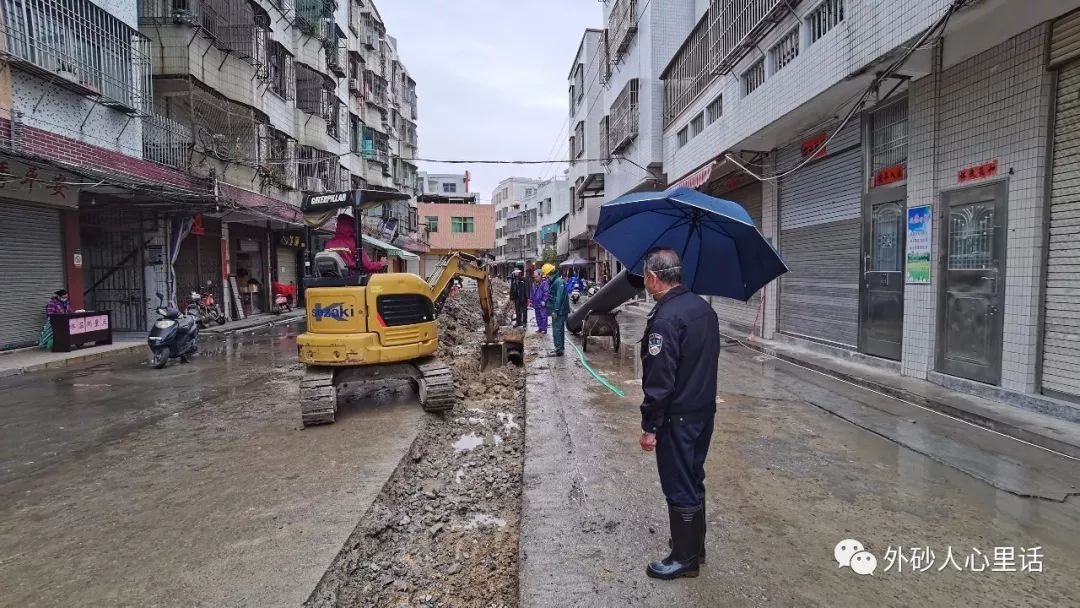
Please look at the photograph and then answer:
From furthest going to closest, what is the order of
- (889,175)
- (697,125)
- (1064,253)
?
(697,125)
(889,175)
(1064,253)

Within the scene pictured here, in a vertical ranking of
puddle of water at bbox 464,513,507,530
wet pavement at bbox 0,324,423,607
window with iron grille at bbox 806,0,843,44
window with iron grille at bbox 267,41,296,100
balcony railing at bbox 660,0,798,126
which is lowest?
puddle of water at bbox 464,513,507,530

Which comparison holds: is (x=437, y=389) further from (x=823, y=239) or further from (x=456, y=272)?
(x=823, y=239)

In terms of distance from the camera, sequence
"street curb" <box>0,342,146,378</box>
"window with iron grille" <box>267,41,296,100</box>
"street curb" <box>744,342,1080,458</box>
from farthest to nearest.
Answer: "window with iron grille" <box>267,41,296,100</box>, "street curb" <box>0,342,146,378</box>, "street curb" <box>744,342,1080,458</box>

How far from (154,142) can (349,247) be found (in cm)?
1038

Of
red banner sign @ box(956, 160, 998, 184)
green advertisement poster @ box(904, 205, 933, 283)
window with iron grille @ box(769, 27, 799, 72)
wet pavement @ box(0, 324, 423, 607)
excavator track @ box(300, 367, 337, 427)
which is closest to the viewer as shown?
wet pavement @ box(0, 324, 423, 607)

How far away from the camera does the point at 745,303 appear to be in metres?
14.3

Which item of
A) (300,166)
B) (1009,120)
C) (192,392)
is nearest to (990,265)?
(1009,120)

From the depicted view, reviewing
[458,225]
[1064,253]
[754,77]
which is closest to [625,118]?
[754,77]

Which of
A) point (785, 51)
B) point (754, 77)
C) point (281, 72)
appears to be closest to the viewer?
point (785, 51)

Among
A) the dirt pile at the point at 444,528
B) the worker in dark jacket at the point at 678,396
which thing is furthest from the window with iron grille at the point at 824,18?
the dirt pile at the point at 444,528

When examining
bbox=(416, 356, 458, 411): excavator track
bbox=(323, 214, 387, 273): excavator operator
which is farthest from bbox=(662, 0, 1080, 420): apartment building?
bbox=(323, 214, 387, 273): excavator operator

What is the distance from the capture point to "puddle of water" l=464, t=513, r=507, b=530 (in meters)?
3.88

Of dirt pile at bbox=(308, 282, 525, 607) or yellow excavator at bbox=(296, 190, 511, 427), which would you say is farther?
yellow excavator at bbox=(296, 190, 511, 427)

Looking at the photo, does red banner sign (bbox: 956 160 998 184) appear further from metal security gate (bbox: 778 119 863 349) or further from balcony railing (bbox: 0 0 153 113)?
balcony railing (bbox: 0 0 153 113)
